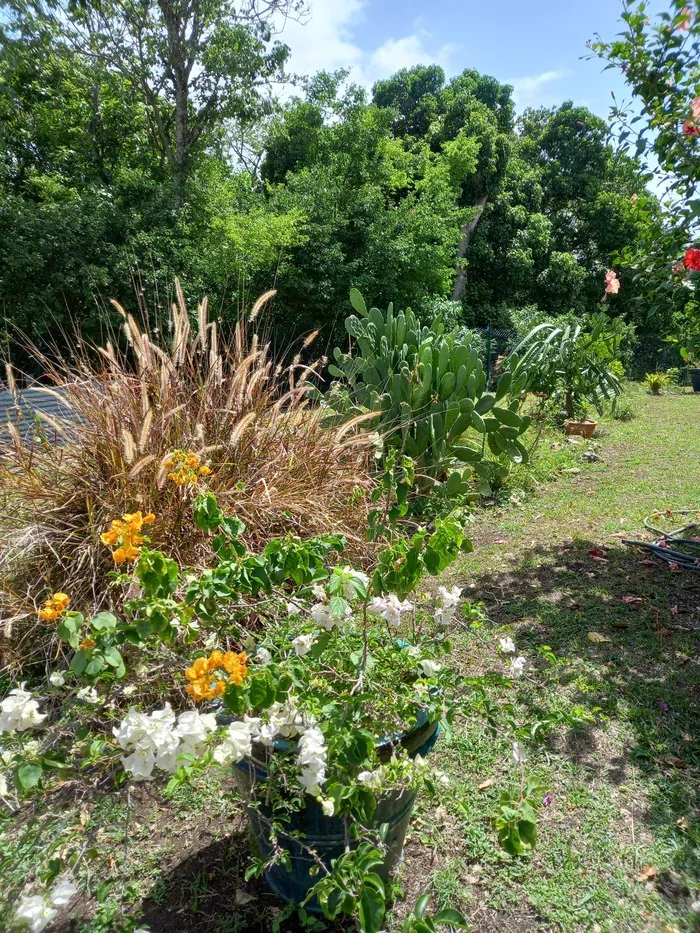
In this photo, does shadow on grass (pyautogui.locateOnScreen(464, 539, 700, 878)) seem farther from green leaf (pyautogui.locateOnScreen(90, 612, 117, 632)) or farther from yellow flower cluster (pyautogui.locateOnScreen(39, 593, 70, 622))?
yellow flower cluster (pyautogui.locateOnScreen(39, 593, 70, 622))

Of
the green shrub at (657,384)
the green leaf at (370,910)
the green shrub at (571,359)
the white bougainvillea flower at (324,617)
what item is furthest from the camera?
the green shrub at (657,384)

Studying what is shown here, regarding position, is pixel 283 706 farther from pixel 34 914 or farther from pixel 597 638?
pixel 597 638

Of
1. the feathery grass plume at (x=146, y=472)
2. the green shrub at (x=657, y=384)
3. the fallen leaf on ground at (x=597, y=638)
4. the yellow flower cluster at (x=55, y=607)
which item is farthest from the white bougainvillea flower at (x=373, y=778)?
the green shrub at (x=657, y=384)

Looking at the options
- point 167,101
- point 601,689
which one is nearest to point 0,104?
point 167,101

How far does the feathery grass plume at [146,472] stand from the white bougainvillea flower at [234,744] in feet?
3.79

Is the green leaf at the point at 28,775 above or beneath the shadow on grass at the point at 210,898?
above

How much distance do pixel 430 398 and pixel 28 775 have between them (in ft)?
11.8

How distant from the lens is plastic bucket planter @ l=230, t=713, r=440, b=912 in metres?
1.40

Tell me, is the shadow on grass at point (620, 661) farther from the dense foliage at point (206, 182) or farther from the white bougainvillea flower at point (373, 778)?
the dense foliage at point (206, 182)

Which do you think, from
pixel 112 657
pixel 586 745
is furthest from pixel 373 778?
pixel 586 745

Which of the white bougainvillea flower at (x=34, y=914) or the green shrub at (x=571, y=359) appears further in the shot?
the green shrub at (x=571, y=359)

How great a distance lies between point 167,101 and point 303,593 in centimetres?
1627

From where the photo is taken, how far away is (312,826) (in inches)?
55.4

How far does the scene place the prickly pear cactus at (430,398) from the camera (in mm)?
4246
